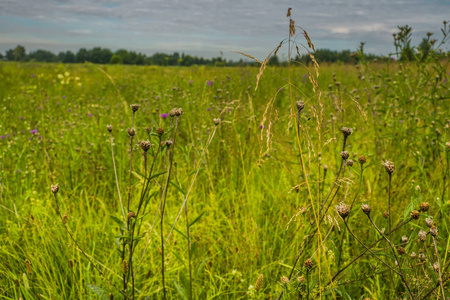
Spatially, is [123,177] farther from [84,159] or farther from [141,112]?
[141,112]

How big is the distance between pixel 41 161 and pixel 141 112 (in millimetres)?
1341

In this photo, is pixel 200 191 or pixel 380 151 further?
pixel 380 151

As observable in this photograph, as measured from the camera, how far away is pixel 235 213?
1.99 meters

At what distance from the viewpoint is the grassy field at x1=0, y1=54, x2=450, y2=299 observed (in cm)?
116

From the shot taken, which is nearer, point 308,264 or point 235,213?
point 308,264

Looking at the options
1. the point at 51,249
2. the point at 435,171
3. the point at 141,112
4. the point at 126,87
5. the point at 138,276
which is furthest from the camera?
the point at 126,87

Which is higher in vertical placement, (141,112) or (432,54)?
(432,54)

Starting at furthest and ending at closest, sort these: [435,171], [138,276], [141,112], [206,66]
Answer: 1. [206,66]
2. [141,112]
3. [435,171]
4. [138,276]

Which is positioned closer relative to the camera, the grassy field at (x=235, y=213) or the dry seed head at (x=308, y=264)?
the dry seed head at (x=308, y=264)

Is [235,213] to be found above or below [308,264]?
below

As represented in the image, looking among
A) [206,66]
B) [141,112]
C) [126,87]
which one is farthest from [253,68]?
[141,112]

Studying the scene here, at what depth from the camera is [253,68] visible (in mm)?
7617

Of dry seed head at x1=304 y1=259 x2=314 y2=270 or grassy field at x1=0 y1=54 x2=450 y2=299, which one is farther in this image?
grassy field at x1=0 y1=54 x2=450 y2=299

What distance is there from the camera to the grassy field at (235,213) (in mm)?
1156
